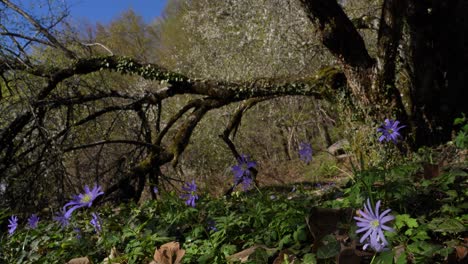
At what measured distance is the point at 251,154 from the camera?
5223mm

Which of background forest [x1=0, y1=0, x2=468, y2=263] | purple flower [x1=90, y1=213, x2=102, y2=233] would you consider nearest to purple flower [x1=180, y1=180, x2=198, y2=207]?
background forest [x1=0, y1=0, x2=468, y2=263]

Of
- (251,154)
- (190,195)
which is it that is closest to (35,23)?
(251,154)

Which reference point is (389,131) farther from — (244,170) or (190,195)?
(190,195)

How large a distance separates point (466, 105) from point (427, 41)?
89 centimetres

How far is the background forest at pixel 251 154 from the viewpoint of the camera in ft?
4.76

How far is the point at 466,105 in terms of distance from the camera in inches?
216

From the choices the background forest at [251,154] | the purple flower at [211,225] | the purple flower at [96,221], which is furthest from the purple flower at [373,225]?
the purple flower at [96,221]

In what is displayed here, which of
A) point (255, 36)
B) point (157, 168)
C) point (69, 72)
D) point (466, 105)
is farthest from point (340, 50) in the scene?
point (255, 36)

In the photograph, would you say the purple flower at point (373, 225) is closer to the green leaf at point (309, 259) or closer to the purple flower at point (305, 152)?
the green leaf at point (309, 259)

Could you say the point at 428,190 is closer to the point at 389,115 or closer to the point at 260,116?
the point at 389,115

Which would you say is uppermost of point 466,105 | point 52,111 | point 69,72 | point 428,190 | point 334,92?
point 69,72

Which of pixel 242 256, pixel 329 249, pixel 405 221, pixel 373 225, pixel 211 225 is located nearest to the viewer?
pixel 373 225

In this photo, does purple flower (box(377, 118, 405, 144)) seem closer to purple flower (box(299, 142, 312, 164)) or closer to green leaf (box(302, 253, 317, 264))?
purple flower (box(299, 142, 312, 164))

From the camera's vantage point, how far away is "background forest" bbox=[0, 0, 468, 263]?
1.45 m
